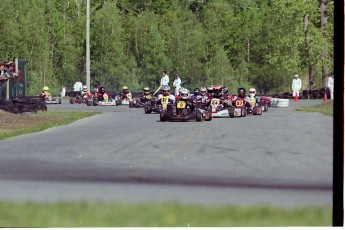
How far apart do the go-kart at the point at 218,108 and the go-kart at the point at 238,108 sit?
30 centimetres

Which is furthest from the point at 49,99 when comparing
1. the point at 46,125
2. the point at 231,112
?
the point at 46,125

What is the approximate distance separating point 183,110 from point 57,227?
25.5 m

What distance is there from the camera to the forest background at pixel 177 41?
31969 millimetres

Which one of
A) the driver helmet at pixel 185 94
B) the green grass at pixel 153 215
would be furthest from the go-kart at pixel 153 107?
the green grass at pixel 153 215

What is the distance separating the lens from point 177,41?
29.8 meters

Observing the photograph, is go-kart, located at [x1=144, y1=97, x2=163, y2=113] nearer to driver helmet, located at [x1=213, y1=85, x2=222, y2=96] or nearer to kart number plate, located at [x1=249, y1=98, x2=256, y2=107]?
kart number plate, located at [x1=249, y1=98, x2=256, y2=107]

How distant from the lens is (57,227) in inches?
468

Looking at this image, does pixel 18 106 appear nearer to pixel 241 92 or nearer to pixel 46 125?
pixel 46 125

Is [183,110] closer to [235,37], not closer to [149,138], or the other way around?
[235,37]

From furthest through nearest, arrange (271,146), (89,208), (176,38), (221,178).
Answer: (176,38) < (271,146) < (221,178) < (89,208)

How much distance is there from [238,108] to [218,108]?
0.82 metres

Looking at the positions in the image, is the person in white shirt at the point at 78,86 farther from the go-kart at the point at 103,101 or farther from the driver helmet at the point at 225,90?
the driver helmet at the point at 225,90

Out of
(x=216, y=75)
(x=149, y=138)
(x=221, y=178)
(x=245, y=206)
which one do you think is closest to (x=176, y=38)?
(x=149, y=138)

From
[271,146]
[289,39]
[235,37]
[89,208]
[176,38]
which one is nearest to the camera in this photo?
[89,208]
